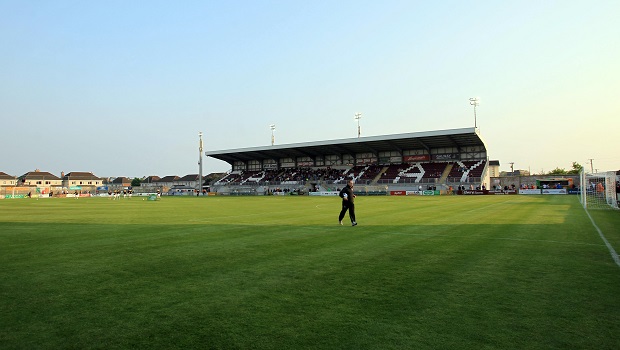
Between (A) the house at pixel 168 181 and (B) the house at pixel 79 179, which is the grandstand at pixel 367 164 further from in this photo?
(B) the house at pixel 79 179

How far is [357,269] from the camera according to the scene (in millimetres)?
6859

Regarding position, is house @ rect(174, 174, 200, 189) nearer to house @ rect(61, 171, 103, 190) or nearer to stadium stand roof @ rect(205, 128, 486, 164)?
house @ rect(61, 171, 103, 190)

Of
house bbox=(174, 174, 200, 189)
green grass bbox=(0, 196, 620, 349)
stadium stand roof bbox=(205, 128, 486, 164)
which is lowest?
green grass bbox=(0, 196, 620, 349)

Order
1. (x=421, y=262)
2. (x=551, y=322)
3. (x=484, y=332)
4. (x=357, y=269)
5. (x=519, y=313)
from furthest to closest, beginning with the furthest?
(x=421, y=262)
(x=357, y=269)
(x=519, y=313)
(x=551, y=322)
(x=484, y=332)

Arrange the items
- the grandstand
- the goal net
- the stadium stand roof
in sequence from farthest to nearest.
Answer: the grandstand < the stadium stand roof < the goal net

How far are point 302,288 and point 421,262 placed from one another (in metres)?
2.98

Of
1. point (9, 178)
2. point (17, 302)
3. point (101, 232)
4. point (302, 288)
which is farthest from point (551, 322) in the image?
point (9, 178)

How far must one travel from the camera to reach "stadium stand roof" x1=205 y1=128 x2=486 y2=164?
6581cm

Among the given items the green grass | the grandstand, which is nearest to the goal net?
the green grass

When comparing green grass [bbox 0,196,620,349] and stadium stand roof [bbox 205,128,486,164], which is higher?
stadium stand roof [bbox 205,128,486,164]

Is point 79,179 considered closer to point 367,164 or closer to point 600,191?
point 367,164

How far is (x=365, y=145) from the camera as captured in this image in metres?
76.1

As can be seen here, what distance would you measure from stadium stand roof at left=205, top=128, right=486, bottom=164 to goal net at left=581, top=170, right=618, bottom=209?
82.9 feet

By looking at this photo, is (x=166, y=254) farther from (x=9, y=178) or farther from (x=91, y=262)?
(x=9, y=178)
